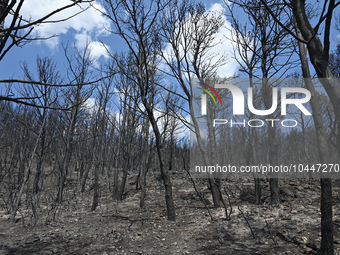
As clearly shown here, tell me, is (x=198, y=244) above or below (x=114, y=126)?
below

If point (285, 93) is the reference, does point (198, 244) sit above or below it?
below

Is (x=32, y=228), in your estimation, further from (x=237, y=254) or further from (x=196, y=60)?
(x=196, y=60)

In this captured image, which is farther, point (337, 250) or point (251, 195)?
point (251, 195)

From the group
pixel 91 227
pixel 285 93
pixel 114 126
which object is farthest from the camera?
pixel 114 126

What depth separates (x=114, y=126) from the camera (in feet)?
39.1

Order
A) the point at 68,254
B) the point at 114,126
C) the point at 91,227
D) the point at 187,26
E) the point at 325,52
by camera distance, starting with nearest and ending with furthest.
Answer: the point at 325,52 < the point at 68,254 < the point at 91,227 < the point at 187,26 < the point at 114,126

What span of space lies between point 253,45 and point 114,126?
7492 mm

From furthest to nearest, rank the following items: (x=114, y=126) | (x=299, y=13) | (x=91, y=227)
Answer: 1. (x=114, y=126)
2. (x=91, y=227)
3. (x=299, y=13)

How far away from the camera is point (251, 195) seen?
8.70 m

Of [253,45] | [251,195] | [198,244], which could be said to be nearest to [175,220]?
[198,244]

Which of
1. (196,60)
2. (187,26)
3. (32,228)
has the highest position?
(187,26)

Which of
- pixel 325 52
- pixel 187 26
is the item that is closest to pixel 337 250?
pixel 325 52

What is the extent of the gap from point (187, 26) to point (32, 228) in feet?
27.1

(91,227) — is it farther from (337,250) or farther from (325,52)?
(325,52)
